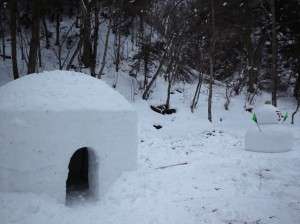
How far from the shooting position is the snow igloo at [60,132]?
277 inches

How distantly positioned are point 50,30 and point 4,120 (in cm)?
2075

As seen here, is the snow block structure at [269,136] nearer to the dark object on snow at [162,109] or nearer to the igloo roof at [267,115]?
the igloo roof at [267,115]

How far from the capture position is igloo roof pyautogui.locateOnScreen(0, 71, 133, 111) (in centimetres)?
728

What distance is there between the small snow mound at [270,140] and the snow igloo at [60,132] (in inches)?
188

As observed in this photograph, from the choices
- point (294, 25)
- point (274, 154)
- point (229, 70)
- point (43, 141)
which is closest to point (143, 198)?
point (43, 141)

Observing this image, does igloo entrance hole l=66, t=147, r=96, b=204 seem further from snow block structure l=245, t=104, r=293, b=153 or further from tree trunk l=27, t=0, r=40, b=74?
tree trunk l=27, t=0, r=40, b=74

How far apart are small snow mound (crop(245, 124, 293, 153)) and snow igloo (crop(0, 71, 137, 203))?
4765mm

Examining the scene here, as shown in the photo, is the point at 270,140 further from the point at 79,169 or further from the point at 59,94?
the point at 59,94

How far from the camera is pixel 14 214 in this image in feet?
21.3

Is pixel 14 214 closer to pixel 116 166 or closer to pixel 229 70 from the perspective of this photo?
pixel 116 166

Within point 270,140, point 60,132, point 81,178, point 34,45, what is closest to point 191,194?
point 60,132

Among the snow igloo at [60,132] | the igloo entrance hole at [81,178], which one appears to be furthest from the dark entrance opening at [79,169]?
the snow igloo at [60,132]

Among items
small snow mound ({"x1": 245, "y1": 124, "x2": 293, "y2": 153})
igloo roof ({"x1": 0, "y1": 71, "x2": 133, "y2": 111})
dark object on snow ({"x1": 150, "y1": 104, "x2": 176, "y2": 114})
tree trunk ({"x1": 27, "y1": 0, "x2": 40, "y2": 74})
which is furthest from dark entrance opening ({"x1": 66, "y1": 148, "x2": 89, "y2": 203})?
dark object on snow ({"x1": 150, "y1": 104, "x2": 176, "y2": 114})

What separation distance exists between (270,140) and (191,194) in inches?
186
